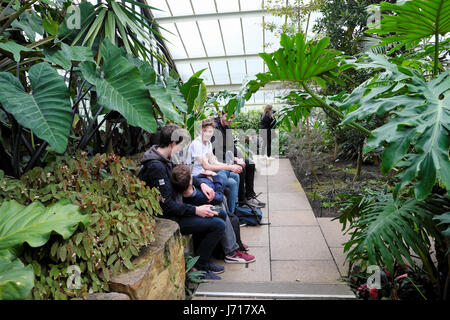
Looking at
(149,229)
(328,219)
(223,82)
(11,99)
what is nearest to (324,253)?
(328,219)

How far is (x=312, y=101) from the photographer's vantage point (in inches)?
97.0

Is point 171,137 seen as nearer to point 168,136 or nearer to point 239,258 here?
point 168,136

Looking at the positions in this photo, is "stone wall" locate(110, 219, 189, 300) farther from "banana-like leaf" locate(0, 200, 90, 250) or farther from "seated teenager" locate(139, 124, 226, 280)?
"banana-like leaf" locate(0, 200, 90, 250)

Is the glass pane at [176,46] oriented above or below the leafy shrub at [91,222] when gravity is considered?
above

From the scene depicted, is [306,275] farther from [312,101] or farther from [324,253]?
[312,101]

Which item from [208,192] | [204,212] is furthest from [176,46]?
[204,212]

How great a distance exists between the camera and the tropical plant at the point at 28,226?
115 cm

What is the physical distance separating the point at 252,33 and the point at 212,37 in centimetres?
138

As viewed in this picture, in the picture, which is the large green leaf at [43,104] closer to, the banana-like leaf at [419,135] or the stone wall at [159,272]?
the stone wall at [159,272]

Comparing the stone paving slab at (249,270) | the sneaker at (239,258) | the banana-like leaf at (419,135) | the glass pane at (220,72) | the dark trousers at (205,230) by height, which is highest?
the glass pane at (220,72)

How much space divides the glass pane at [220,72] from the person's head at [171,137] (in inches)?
401

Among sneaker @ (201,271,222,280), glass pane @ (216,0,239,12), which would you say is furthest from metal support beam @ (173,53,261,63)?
sneaker @ (201,271,222,280)

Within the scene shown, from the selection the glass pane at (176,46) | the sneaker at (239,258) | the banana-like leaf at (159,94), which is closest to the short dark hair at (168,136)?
the banana-like leaf at (159,94)

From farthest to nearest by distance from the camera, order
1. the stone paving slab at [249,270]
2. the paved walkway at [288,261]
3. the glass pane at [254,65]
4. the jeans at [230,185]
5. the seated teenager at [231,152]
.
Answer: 1. the glass pane at [254,65]
2. the seated teenager at [231,152]
3. the jeans at [230,185]
4. the stone paving slab at [249,270]
5. the paved walkway at [288,261]
